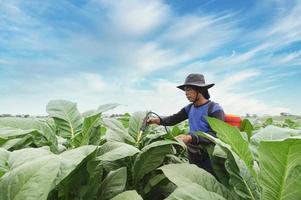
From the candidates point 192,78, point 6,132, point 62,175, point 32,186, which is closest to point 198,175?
point 62,175

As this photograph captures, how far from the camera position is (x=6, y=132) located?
1851 millimetres

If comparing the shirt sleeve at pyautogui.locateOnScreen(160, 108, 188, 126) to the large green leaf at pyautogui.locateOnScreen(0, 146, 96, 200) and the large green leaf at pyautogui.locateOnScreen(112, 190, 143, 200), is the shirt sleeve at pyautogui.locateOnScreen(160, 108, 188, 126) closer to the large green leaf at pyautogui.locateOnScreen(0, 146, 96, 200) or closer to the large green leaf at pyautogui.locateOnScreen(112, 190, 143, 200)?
the large green leaf at pyautogui.locateOnScreen(112, 190, 143, 200)

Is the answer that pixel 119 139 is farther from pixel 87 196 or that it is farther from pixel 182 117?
pixel 182 117

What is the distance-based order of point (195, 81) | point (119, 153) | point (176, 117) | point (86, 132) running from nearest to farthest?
point (119, 153) → point (86, 132) → point (195, 81) → point (176, 117)

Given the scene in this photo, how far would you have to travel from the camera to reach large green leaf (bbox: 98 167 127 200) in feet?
5.59

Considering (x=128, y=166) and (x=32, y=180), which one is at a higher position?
(x=32, y=180)

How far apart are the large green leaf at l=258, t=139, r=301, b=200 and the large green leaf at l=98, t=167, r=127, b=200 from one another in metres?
0.65

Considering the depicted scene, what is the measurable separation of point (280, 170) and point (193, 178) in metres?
0.40

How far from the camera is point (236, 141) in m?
1.43

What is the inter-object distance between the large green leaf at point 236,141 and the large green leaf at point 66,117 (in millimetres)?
880

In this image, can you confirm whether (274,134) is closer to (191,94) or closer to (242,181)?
(242,181)

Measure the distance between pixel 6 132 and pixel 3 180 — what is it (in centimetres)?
82

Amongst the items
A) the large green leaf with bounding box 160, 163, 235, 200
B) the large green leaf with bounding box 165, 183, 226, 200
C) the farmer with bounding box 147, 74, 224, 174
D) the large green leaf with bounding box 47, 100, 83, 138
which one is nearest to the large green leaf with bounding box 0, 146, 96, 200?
the large green leaf with bounding box 165, 183, 226, 200

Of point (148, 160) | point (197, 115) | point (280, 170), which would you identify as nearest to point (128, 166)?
point (148, 160)
